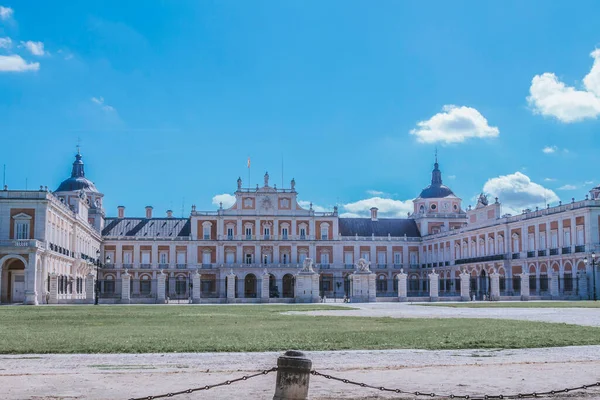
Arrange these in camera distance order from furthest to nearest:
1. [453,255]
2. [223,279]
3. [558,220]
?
[453,255], [223,279], [558,220]

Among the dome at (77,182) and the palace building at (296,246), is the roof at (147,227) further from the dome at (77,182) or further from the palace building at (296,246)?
the dome at (77,182)

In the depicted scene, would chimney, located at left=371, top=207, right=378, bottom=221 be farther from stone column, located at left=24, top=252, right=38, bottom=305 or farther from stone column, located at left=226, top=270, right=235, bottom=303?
stone column, located at left=24, top=252, right=38, bottom=305

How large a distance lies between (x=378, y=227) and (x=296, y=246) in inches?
457

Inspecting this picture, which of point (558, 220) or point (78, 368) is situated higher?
point (558, 220)

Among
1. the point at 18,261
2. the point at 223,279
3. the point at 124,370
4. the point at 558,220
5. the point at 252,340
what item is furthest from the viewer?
the point at 223,279

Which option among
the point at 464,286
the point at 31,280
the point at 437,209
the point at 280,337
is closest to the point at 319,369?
the point at 280,337

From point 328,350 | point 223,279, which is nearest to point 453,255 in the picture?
point 223,279

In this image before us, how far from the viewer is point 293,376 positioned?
8000 mm

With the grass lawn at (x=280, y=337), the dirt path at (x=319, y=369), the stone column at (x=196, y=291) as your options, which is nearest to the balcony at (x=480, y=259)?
the stone column at (x=196, y=291)

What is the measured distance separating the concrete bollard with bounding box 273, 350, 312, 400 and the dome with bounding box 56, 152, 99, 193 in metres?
73.5

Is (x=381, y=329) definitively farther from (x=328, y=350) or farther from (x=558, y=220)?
(x=558, y=220)

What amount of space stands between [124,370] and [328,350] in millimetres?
4016

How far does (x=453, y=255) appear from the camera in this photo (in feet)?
261

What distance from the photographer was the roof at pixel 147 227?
83.8m
